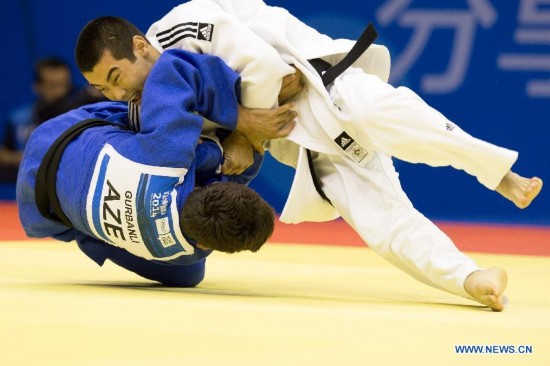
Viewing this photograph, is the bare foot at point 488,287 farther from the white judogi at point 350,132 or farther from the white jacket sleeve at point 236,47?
the white jacket sleeve at point 236,47

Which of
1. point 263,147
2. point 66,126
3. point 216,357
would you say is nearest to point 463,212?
point 263,147

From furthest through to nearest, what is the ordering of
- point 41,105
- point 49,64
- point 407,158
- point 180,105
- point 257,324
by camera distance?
1. point 41,105
2. point 49,64
3. point 407,158
4. point 180,105
5. point 257,324

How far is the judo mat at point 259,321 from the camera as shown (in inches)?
82.8

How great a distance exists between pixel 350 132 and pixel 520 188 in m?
0.61

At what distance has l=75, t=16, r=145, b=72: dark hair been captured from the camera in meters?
3.47

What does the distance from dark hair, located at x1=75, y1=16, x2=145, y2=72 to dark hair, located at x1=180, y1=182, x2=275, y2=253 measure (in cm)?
70

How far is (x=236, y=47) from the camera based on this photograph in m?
3.45

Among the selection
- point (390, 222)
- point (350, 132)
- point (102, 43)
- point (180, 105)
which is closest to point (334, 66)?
point (350, 132)

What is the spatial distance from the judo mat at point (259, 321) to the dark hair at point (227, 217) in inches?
7.4

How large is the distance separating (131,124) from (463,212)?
188 inches

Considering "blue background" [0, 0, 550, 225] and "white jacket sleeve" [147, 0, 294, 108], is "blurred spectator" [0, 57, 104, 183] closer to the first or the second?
"blue background" [0, 0, 550, 225]

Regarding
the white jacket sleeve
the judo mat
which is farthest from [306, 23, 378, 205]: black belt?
the judo mat

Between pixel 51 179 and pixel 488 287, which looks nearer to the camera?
pixel 488 287

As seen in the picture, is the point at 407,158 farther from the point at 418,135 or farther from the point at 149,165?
the point at 149,165
